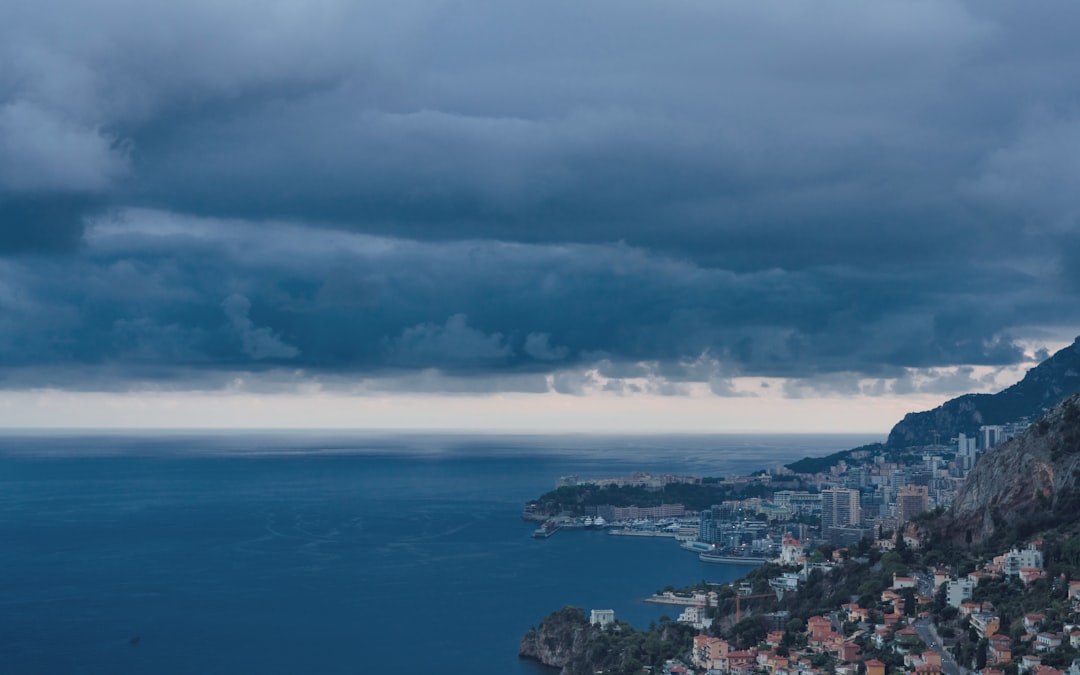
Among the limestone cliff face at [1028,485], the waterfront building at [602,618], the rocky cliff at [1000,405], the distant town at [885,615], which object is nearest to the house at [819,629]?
the distant town at [885,615]

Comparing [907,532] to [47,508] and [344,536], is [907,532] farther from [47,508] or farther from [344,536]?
[47,508]

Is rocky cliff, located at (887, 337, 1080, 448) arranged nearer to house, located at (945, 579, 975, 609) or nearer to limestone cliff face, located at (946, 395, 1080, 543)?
limestone cliff face, located at (946, 395, 1080, 543)

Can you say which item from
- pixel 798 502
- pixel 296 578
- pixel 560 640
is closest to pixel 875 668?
pixel 560 640

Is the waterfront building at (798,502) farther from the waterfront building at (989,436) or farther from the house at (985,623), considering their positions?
the house at (985,623)

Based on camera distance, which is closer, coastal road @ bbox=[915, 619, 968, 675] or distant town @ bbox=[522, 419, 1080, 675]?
coastal road @ bbox=[915, 619, 968, 675]

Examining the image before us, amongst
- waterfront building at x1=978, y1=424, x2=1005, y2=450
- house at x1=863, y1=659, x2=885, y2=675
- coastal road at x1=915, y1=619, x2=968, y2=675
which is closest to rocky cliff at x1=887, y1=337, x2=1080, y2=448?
waterfront building at x1=978, y1=424, x2=1005, y2=450


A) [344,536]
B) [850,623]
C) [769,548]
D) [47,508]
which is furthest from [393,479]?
[850,623]
